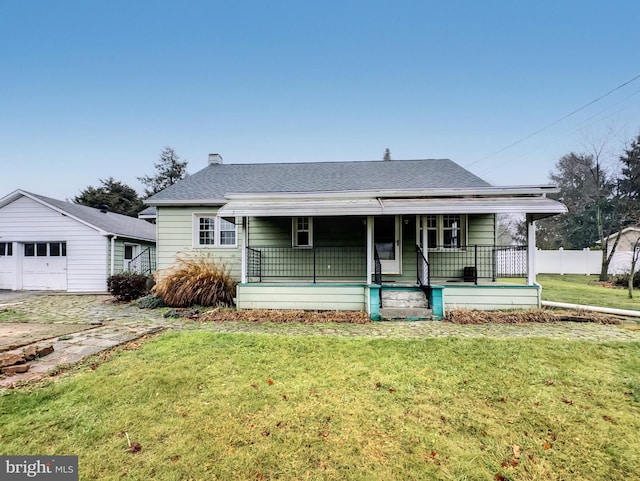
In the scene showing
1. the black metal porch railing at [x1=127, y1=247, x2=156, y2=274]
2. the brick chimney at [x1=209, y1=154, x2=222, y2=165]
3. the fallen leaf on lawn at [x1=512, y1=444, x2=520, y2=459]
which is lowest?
the fallen leaf on lawn at [x1=512, y1=444, x2=520, y2=459]

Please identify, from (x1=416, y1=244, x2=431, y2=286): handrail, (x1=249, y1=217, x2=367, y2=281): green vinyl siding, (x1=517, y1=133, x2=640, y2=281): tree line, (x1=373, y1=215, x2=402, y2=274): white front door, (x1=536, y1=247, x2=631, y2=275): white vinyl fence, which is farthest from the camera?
(x1=517, y1=133, x2=640, y2=281): tree line

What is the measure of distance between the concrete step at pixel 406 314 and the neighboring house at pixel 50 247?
12.2 metres

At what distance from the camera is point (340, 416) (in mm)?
2846

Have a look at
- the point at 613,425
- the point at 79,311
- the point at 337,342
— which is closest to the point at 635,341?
the point at 613,425

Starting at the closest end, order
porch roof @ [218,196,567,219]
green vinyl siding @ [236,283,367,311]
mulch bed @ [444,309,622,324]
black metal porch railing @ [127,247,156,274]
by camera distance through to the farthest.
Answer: mulch bed @ [444,309,622,324] → porch roof @ [218,196,567,219] → green vinyl siding @ [236,283,367,311] → black metal porch railing @ [127,247,156,274]

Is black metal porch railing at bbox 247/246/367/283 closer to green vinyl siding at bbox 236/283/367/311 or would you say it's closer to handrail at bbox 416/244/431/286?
handrail at bbox 416/244/431/286

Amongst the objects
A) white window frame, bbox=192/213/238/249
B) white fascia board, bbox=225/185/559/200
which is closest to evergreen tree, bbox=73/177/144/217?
white window frame, bbox=192/213/238/249

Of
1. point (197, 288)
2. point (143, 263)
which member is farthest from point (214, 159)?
point (197, 288)

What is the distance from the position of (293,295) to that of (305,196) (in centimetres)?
296

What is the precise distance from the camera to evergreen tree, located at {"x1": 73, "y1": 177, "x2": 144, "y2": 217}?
2866cm

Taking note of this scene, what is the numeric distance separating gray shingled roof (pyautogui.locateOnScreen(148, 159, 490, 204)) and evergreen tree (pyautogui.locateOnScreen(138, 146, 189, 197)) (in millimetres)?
26044

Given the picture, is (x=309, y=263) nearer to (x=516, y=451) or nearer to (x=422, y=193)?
(x=422, y=193)

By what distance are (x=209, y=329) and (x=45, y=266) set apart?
1200cm

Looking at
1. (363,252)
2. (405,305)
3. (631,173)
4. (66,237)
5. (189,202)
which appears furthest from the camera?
(631,173)
